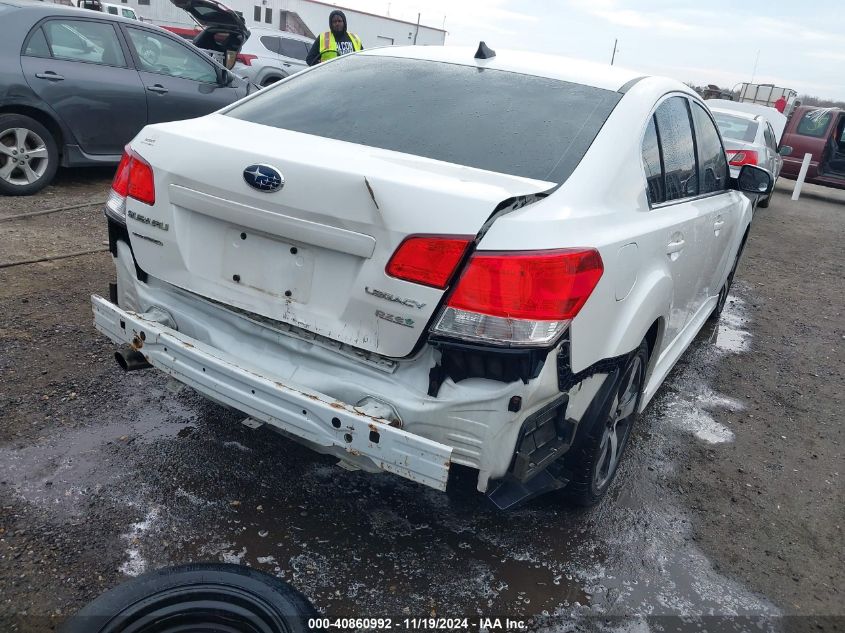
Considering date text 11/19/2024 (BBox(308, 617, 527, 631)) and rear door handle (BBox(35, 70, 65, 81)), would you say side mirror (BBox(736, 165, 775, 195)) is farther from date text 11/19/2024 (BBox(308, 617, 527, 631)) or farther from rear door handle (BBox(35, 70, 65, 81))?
rear door handle (BBox(35, 70, 65, 81))

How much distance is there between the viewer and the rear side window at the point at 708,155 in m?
3.59

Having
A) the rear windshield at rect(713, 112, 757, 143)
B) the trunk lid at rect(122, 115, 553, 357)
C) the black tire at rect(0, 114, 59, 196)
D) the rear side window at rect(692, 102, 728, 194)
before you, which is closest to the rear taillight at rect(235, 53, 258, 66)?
the black tire at rect(0, 114, 59, 196)

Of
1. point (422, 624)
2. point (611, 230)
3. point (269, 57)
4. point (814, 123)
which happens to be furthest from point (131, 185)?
point (814, 123)

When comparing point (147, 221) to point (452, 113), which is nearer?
point (147, 221)

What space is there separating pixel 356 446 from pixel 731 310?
16.7 feet

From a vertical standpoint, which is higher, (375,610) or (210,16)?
(210,16)

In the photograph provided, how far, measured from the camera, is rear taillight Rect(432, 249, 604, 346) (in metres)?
1.98

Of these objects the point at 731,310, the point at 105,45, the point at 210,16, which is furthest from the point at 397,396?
the point at 210,16

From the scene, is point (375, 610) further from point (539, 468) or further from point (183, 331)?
point (183, 331)

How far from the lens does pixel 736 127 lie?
34.8ft

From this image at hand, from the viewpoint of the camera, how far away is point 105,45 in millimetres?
6547

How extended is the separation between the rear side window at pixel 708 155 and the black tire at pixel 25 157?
528 cm

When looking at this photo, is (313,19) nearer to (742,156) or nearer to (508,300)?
(742,156)

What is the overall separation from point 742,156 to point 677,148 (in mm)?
7037
